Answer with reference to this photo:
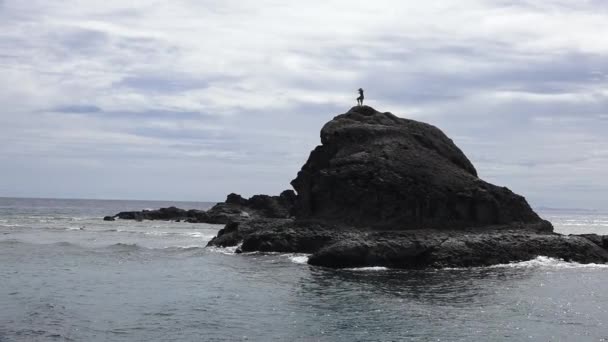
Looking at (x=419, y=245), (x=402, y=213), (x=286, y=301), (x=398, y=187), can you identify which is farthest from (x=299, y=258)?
(x=286, y=301)

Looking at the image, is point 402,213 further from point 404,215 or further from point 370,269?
point 370,269

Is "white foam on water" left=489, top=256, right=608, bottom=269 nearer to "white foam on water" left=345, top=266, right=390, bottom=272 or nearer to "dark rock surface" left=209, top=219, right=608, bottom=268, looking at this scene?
"dark rock surface" left=209, top=219, right=608, bottom=268

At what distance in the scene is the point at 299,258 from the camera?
46.8m

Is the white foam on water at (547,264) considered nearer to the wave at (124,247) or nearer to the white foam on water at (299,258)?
the white foam on water at (299,258)

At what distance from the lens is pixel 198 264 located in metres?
45.2

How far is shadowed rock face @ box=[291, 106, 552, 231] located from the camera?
1901 inches

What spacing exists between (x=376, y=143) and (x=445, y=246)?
35.8ft

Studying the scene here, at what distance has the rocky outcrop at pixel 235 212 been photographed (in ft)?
401

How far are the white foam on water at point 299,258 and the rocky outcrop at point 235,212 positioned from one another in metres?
70.1

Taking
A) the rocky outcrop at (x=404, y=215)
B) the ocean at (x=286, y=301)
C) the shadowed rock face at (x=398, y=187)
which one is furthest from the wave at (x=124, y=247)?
the shadowed rock face at (x=398, y=187)

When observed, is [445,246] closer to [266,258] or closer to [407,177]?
[407,177]

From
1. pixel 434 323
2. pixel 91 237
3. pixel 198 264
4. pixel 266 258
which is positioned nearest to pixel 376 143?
pixel 266 258

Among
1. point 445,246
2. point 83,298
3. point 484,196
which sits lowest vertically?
point 83,298

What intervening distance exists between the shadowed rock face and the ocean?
5.52m
